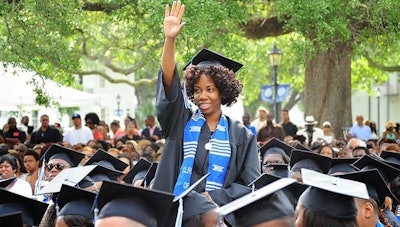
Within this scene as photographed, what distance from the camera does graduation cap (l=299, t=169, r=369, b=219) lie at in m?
4.79

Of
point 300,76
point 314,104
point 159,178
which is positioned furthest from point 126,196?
point 300,76

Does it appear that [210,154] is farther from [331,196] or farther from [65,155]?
[65,155]

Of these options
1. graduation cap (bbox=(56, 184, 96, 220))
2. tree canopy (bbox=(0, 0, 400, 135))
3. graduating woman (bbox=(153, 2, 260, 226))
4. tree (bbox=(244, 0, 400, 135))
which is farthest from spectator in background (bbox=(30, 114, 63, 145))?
graduation cap (bbox=(56, 184, 96, 220))

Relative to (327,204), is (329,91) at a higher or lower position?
higher

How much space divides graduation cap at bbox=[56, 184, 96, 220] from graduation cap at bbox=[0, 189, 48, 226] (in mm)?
306

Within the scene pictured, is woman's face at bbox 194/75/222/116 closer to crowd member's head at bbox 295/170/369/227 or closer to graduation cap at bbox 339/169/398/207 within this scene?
graduation cap at bbox 339/169/398/207

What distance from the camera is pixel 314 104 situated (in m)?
22.7

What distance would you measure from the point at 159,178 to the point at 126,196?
75.9 inches

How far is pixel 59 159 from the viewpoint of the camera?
10000 mm

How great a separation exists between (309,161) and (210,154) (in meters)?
3.10

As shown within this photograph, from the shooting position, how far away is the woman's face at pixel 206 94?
268 inches

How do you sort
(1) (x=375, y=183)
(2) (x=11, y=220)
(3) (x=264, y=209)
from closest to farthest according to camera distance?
(3) (x=264, y=209) → (2) (x=11, y=220) → (1) (x=375, y=183)

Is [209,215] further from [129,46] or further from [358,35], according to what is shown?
[129,46]

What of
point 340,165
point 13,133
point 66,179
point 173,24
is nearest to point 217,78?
point 173,24
